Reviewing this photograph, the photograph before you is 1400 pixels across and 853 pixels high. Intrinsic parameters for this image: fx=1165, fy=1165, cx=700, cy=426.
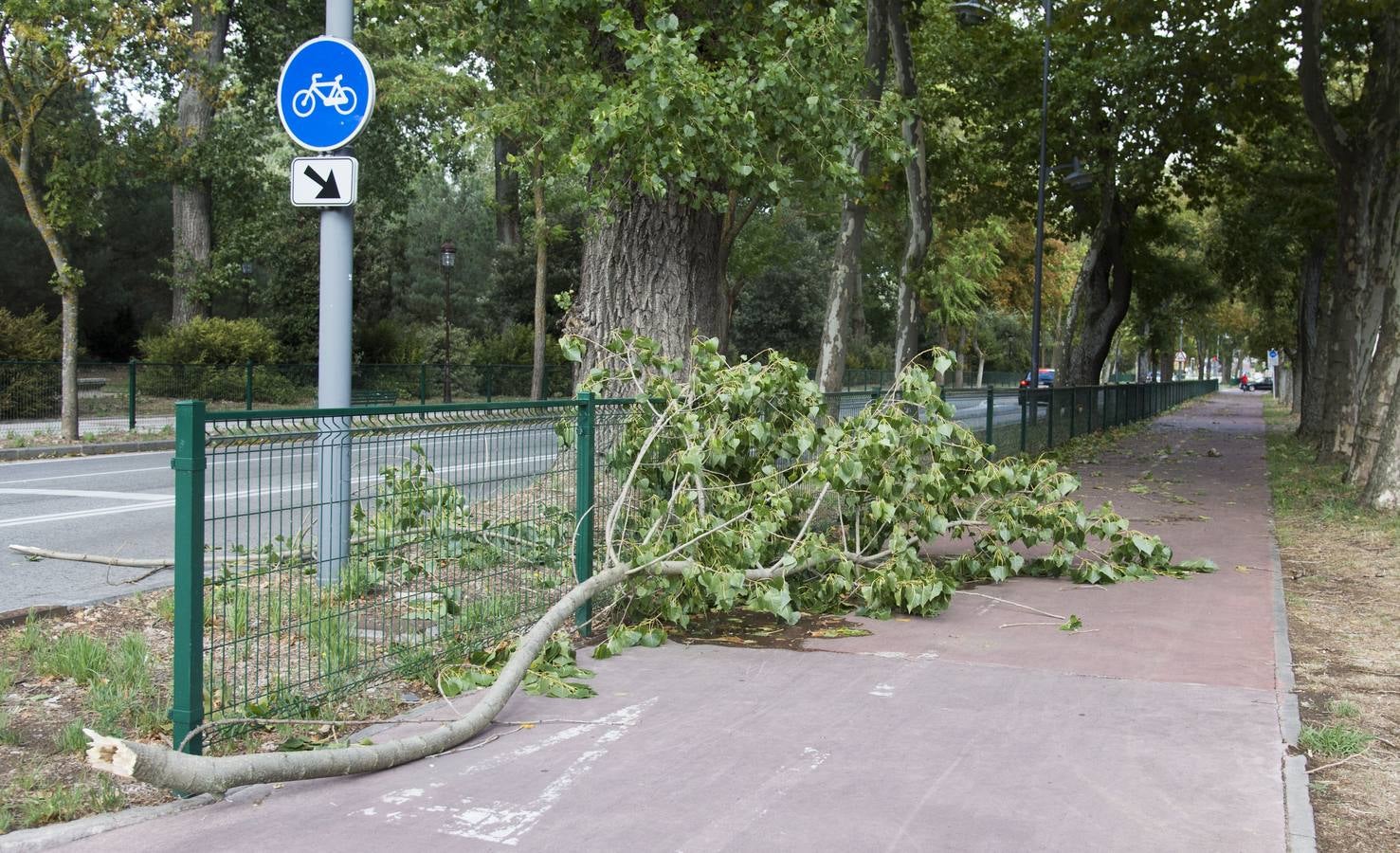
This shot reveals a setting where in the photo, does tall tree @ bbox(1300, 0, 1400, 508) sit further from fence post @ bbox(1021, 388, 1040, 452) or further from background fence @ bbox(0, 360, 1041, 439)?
background fence @ bbox(0, 360, 1041, 439)

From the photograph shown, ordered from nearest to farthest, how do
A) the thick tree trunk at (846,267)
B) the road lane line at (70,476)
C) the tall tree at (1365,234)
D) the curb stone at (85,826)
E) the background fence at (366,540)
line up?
1. the curb stone at (85,826)
2. the background fence at (366,540)
3. the road lane line at (70,476)
4. the tall tree at (1365,234)
5. the thick tree trunk at (846,267)

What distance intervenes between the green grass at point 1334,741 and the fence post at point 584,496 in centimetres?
387

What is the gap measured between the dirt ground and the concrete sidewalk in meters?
0.18

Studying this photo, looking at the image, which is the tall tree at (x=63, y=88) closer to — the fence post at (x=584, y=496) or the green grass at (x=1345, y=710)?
the fence post at (x=584, y=496)

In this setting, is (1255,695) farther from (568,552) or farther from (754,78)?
→ (754,78)

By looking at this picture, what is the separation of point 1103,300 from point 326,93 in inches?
1242

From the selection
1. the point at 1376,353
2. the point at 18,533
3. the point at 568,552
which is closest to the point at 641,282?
the point at 568,552

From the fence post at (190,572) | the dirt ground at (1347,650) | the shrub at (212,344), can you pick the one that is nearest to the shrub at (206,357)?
the shrub at (212,344)

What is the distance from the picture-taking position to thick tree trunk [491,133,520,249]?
3725 cm

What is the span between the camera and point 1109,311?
118 feet

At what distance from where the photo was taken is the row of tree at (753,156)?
10.4 meters

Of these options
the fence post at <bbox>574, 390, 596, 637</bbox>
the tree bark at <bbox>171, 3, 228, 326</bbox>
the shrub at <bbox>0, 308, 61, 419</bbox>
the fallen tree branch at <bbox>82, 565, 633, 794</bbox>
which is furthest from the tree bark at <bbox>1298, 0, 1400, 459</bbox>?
the tree bark at <bbox>171, 3, 228, 326</bbox>

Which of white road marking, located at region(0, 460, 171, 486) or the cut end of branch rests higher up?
the cut end of branch

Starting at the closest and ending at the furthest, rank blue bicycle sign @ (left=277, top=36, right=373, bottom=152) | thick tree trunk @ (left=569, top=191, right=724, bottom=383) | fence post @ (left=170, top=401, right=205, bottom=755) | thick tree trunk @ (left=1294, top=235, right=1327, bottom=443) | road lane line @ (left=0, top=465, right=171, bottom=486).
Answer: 1. fence post @ (left=170, top=401, right=205, bottom=755)
2. blue bicycle sign @ (left=277, top=36, right=373, bottom=152)
3. thick tree trunk @ (left=569, top=191, right=724, bottom=383)
4. road lane line @ (left=0, top=465, right=171, bottom=486)
5. thick tree trunk @ (left=1294, top=235, right=1327, bottom=443)
